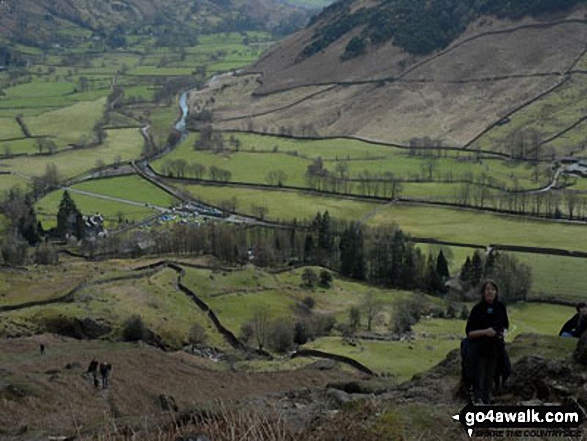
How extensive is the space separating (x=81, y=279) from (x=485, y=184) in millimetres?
90552

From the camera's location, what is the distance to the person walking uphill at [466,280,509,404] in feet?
60.7

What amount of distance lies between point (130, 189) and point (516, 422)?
153696 mm

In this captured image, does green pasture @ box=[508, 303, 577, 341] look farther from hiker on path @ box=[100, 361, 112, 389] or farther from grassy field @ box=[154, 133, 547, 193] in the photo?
Result: grassy field @ box=[154, 133, 547, 193]

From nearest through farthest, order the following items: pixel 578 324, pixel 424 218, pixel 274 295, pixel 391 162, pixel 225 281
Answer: pixel 578 324 → pixel 274 295 → pixel 225 281 → pixel 424 218 → pixel 391 162

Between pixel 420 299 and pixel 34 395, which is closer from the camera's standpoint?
pixel 34 395

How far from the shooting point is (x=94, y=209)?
5797 inches

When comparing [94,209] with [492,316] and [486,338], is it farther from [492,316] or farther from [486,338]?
[492,316]

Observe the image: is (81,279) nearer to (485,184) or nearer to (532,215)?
(532,215)

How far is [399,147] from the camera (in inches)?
7490

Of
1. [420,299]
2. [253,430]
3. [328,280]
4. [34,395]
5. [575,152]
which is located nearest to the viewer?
[253,430]

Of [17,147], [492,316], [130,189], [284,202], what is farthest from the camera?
[17,147]

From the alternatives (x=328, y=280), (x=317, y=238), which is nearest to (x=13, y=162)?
(x=317, y=238)

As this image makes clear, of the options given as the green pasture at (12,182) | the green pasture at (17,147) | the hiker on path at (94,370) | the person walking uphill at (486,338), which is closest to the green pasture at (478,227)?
the green pasture at (12,182)

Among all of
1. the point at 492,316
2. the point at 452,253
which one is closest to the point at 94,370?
the point at 492,316
